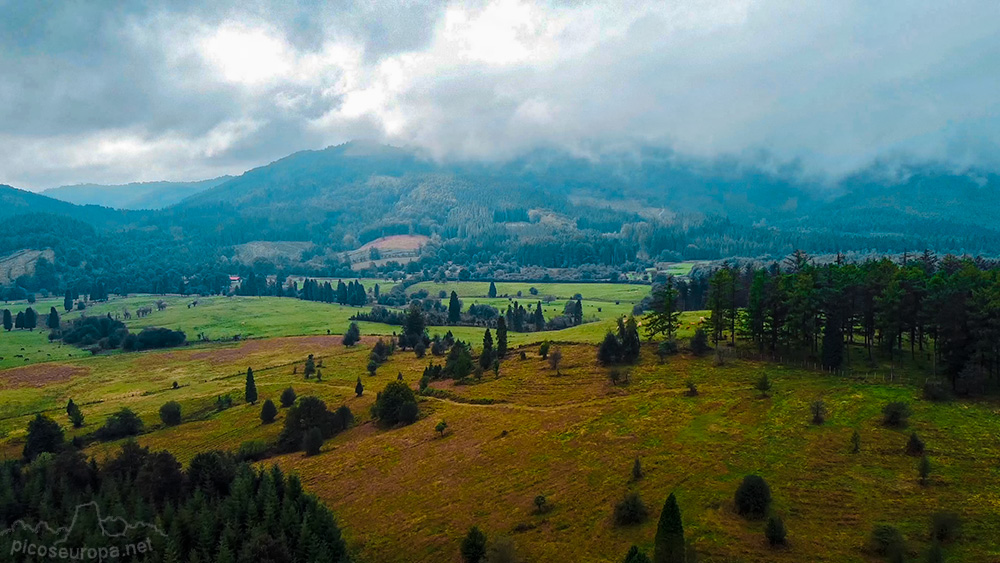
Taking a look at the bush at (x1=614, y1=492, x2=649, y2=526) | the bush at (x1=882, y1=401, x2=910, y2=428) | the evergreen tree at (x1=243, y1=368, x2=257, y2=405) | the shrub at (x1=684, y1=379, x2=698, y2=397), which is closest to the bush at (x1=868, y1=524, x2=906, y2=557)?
the bush at (x1=614, y1=492, x2=649, y2=526)

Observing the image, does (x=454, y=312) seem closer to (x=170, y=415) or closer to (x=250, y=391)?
(x=250, y=391)

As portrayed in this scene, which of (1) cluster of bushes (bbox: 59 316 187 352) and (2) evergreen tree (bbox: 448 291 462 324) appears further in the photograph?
(2) evergreen tree (bbox: 448 291 462 324)

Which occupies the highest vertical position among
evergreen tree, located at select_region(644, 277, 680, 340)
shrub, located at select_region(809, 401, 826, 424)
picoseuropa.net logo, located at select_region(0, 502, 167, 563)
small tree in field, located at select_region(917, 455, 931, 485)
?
evergreen tree, located at select_region(644, 277, 680, 340)

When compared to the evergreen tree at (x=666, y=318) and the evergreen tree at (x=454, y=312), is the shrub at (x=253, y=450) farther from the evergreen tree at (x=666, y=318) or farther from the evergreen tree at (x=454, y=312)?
the evergreen tree at (x=454, y=312)

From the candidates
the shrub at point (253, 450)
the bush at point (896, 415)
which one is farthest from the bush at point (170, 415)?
the bush at point (896, 415)

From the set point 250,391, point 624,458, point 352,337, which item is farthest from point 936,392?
point 352,337

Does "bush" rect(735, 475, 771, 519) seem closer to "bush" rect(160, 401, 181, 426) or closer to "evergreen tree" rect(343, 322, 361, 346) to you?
"bush" rect(160, 401, 181, 426)

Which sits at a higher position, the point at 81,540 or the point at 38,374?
the point at 81,540
